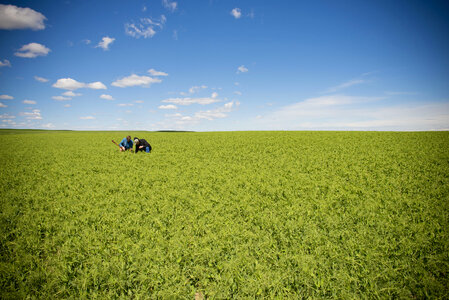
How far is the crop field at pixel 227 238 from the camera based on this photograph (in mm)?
3561

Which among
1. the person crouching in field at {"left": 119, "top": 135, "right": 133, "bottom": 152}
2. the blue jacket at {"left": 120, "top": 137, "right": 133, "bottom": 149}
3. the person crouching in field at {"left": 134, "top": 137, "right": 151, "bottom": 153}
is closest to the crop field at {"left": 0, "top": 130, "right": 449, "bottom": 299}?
the person crouching in field at {"left": 134, "top": 137, "right": 151, "bottom": 153}

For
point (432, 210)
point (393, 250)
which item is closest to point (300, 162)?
point (432, 210)

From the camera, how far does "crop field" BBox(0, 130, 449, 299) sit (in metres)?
3.56

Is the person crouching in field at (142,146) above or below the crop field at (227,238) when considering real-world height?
above

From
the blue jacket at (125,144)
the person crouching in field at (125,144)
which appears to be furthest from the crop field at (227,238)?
the blue jacket at (125,144)

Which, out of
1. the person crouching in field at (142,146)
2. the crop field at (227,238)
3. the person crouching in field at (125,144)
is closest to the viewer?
the crop field at (227,238)

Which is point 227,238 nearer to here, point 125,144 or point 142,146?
point 142,146

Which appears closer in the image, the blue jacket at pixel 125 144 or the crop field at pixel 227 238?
the crop field at pixel 227 238

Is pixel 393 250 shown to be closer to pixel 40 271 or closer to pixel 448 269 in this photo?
pixel 448 269

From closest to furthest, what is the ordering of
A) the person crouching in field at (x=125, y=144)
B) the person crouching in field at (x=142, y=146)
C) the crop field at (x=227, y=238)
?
1. the crop field at (x=227, y=238)
2. the person crouching in field at (x=142, y=146)
3. the person crouching in field at (x=125, y=144)

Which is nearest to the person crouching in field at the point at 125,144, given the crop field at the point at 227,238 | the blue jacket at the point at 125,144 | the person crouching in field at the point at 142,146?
the blue jacket at the point at 125,144

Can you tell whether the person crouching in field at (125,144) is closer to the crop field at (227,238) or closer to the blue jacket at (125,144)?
the blue jacket at (125,144)

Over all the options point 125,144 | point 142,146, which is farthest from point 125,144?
point 142,146

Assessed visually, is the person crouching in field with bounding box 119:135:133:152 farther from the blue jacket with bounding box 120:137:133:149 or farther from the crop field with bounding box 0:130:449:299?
the crop field with bounding box 0:130:449:299
